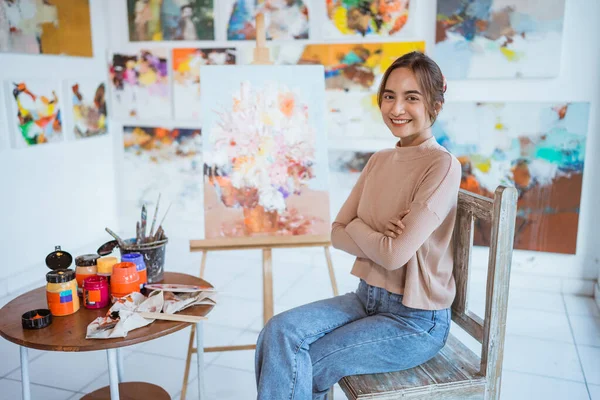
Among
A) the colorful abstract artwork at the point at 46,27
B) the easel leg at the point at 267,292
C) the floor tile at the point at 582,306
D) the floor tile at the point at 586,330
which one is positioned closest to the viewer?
the easel leg at the point at 267,292

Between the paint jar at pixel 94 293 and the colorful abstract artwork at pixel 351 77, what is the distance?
6.84 feet

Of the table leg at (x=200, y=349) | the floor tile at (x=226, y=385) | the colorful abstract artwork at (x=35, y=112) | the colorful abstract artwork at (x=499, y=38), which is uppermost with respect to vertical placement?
the colorful abstract artwork at (x=499, y=38)

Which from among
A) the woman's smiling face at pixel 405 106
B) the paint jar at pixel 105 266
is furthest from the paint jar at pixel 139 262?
the woman's smiling face at pixel 405 106

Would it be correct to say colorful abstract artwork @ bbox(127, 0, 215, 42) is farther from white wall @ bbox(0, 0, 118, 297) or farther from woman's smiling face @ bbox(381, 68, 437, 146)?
woman's smiling face @ bbox(381, 68, 437, 146)

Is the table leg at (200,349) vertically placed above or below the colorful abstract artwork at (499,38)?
below

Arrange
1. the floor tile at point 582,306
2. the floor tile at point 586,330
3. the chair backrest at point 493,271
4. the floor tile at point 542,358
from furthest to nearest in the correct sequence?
the floor tile at point 582,306 < the floor tile at point 586,330 < the floor tile at point 542,358 < the chair backrest at point 493,271

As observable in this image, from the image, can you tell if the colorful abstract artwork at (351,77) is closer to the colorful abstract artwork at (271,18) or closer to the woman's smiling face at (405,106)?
the colorful abstract artwork at (271,18)

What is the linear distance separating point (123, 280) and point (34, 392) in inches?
35.7

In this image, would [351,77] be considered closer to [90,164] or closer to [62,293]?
[90,164]

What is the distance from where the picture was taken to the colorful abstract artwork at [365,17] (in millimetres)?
3074

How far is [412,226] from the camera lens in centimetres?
130

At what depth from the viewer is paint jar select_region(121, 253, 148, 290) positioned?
62.5 inches

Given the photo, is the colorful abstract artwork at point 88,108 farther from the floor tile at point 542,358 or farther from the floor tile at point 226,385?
the floor tile at point 542,358

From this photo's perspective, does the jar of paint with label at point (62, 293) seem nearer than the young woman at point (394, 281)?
No
